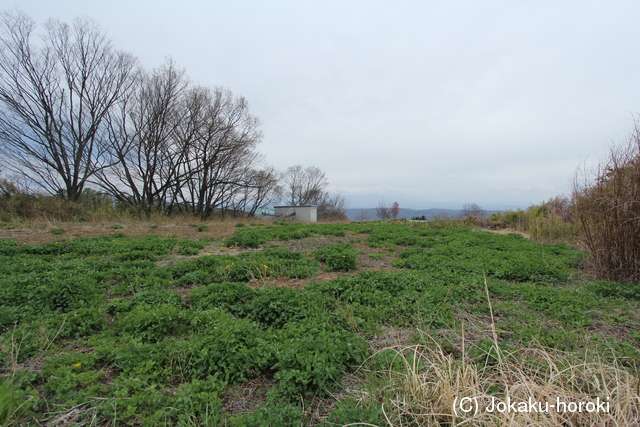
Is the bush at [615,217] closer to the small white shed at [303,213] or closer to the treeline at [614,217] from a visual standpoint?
the treeline at [614,217]

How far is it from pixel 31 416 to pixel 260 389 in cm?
129

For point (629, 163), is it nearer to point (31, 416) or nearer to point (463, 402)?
point (463, 402)

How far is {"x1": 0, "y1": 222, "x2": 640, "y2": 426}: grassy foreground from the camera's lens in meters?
1.62

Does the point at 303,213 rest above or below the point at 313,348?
above

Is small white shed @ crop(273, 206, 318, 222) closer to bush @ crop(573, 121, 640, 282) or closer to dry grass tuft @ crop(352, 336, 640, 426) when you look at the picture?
bush @ crop(573, 121, 640, 282)

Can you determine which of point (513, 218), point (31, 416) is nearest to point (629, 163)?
point (31, 416)

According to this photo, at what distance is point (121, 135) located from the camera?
1992 centimetres

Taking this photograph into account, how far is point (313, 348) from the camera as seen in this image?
87.9 inches

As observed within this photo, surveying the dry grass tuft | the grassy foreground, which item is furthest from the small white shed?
the dry grass tuft

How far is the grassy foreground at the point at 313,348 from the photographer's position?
162 cm

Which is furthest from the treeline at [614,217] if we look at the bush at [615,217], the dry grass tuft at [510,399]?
the dry grass tuft at [510,399]

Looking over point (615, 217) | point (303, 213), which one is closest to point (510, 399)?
point (615, 217)

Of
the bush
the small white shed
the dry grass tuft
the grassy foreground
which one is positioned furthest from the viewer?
the small white shed

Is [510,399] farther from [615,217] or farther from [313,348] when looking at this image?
[615,217]
